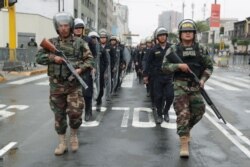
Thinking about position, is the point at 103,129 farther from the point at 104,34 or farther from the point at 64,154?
the point at 104,34

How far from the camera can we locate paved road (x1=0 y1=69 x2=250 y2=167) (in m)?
5.68

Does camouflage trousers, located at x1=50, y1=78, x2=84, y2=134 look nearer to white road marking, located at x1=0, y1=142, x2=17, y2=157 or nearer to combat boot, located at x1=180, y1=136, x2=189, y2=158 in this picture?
white road marking, located at x1=0, y1=142, x2=17, y2=157

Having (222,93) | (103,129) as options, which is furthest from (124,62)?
(103,129)

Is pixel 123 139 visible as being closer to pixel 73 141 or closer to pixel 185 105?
pixel 73 141

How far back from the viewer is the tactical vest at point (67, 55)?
228 inches

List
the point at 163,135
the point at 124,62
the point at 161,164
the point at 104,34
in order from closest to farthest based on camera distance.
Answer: the point at 161,164 < the point at 163,135 < the point at 104,34 < the point at 124,62

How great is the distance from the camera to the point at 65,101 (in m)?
5.98

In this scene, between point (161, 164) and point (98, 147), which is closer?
point (161, 164)

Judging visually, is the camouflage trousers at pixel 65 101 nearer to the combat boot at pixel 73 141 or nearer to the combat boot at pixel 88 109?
the combat boot at pixel 73 141

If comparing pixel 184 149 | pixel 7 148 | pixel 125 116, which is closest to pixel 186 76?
pixel 184 149

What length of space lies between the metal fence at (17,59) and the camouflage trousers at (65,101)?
15.8 meters

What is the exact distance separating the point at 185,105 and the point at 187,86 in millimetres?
258

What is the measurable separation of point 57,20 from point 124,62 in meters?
8.28

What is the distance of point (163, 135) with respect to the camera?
7336 millimetres
